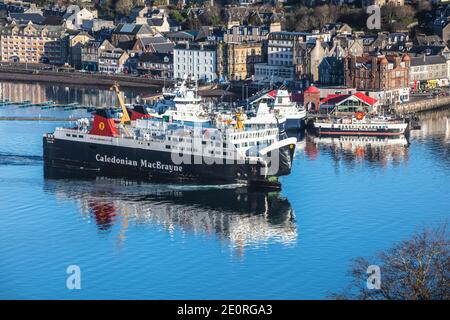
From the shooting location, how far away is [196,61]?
50.5 m

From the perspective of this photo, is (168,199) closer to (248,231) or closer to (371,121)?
(248,231)

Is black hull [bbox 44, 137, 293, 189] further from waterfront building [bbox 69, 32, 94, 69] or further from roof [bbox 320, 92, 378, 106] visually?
waterfront building [bbox 69, 32, 94, 69]

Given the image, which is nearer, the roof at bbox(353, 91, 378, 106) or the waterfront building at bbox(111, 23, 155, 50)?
the roof at bbox(353, 91, 378, 106)

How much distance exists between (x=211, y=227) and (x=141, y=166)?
20.1ft

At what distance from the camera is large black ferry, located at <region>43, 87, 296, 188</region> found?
1120 inches

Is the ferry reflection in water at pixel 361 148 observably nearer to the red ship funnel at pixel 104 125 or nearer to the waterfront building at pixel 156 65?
the red ship funnel at pixel 104 125

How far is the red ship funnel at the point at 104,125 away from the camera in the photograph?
31078 millimetres

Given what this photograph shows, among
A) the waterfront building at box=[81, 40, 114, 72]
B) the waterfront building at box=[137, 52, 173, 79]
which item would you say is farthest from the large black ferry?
the waterfront building at box=[81, 40, 114, 72]

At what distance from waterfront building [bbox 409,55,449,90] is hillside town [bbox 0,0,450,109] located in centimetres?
4

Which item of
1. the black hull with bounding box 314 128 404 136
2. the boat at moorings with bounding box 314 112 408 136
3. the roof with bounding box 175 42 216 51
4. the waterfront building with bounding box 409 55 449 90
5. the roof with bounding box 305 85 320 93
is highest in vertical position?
the roof with bounding box 175 42 216 51

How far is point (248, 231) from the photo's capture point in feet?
79.2

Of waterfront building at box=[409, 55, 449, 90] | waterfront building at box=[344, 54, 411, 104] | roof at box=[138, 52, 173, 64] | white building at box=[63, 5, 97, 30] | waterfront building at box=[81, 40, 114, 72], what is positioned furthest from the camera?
white building at box=[63, 5, 97, 30]

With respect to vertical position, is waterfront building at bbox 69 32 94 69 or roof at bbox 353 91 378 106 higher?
waterfront building at bbox 69 32 94 69
